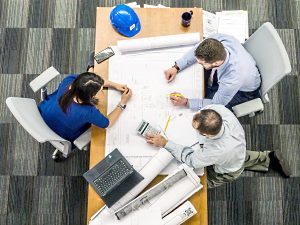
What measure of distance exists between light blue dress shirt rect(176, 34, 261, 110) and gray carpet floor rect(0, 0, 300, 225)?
838mm

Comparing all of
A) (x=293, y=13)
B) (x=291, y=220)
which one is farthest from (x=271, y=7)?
(x=291, y=220)

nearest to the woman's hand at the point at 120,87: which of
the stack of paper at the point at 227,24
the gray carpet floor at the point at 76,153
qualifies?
the stack of paper at the point at 227,24

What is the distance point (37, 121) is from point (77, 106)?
0.24 m

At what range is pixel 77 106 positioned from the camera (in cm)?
185

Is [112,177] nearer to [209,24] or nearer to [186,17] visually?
[186,17]

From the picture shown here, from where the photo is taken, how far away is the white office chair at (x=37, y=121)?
168 centimetres

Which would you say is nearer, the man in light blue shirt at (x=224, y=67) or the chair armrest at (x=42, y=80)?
the man in light blue shirt at (x=224, y=67)

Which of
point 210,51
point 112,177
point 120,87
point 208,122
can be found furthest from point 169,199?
point 210,51

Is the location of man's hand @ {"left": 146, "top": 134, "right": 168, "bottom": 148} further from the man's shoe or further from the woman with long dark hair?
the man's shoe

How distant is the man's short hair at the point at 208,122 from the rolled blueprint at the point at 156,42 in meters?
0.55

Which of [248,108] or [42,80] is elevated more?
[42,80]

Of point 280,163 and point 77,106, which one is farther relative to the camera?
point 280,163

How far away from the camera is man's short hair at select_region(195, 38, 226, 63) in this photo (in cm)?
181

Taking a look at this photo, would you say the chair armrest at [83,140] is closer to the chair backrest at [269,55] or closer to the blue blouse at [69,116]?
the blue blouse at [69,116]
